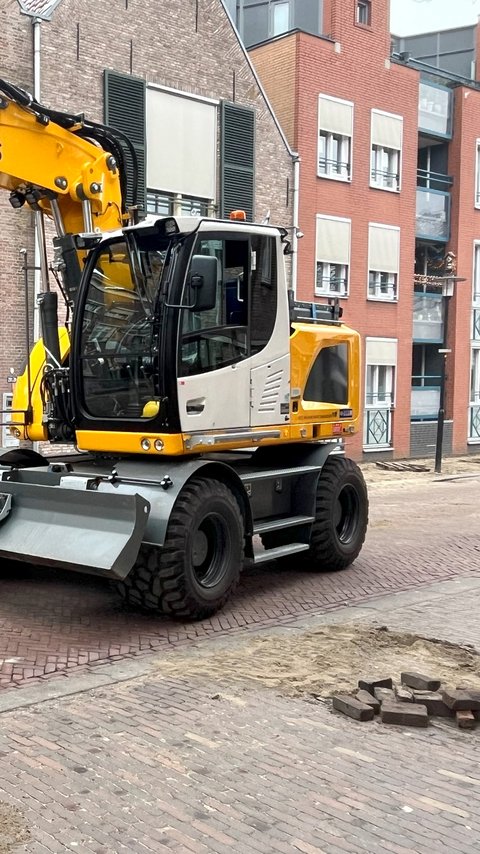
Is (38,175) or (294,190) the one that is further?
(294,190)

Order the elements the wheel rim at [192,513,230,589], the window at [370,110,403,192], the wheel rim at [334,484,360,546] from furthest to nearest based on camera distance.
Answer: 1. the window at [370,110,403,192]
2. the wheel rim at [334,484,360,546]
3. the wheel rim at [192,513,230,589]

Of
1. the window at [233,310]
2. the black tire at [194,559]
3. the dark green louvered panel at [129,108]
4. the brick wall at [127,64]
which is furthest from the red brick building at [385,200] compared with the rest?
the black tire at [194,559]

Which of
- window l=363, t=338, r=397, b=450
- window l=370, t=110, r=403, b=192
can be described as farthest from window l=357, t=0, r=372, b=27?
window l=363, t=338, r=397, b=450

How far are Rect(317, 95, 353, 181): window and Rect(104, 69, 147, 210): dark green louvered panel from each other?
5.65m

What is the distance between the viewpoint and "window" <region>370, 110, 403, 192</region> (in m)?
22.9

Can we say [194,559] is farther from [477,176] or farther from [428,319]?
[477,176]

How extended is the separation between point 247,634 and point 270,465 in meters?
2.36

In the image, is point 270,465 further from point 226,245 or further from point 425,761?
point 425,761

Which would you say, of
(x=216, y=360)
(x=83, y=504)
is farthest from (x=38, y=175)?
(x=83, y=504)

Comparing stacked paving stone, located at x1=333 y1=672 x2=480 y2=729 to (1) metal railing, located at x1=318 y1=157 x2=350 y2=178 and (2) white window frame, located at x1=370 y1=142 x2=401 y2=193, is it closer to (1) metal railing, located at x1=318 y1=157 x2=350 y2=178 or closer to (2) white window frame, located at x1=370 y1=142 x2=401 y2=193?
(1) metal railing, located at x1=318 y1=157 x2=350 y2=178

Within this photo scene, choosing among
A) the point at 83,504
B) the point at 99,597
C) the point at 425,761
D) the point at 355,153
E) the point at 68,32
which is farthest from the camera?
the point at 355,153

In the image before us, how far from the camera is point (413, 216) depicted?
79.3 feet

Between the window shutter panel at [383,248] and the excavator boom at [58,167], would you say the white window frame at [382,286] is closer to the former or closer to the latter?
the window shutter panel at [383,248]

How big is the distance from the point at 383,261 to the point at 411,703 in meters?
19.4
